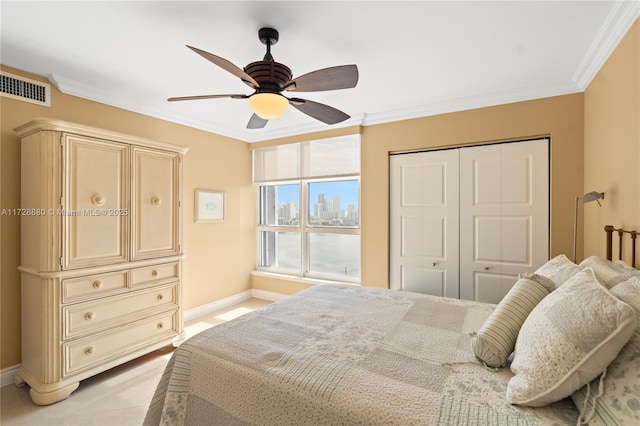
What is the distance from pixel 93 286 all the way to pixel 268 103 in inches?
80.0

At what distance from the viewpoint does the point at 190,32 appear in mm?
2012

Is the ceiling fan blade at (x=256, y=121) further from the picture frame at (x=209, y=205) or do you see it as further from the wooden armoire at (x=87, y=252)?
the picture frame at (x=209, y=205)

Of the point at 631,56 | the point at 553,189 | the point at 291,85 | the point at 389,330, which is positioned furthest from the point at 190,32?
the point at 553,189

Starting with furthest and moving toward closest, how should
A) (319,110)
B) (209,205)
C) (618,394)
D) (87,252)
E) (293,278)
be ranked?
(293,278) < (209,205) < (87,252) < (319,110) < (618,394)

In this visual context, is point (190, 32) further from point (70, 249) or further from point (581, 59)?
point (581, 59)

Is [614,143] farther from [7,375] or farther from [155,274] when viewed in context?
[7,375]

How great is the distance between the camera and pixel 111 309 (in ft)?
8.39

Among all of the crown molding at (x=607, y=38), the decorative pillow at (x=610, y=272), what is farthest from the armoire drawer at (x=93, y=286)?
the crown molding at (x=607, y=38)

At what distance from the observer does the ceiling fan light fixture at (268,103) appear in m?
1.91

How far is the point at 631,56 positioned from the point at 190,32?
272 centimetres

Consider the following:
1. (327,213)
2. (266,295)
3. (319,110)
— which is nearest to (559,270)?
(319,110)

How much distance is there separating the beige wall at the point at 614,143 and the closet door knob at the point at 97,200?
12.1 ft

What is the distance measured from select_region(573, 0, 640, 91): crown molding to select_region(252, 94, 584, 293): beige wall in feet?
1.05

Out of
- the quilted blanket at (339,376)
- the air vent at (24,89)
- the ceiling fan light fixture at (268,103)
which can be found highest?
the air vent at (24,89)
